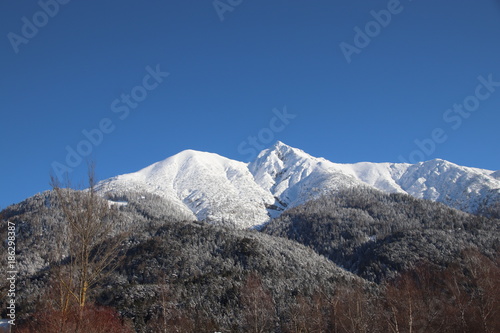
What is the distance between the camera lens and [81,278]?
15859mm

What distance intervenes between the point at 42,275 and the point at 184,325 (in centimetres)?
9121

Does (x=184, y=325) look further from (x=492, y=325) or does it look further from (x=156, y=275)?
(x=156, y=275)

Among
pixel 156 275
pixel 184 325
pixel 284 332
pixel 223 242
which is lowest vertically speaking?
pixel 284 332

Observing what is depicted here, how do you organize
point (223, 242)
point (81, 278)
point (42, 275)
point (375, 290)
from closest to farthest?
point (81, 278)
point (375, 290)
point (42, 275)
point (223, 242)

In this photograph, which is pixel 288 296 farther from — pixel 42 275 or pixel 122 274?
pixel 42 275

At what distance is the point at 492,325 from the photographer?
35562mm

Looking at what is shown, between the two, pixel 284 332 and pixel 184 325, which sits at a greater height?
pixel 184 325

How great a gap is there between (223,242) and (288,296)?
48031 millimetres

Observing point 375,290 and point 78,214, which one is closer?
point 78,214

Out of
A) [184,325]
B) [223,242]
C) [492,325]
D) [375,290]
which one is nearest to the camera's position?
[492,325]

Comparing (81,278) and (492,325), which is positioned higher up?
(81,278)

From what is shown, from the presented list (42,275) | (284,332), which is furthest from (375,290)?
(42,275)

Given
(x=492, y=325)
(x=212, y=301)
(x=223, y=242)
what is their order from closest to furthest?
(x=492, y=325) < (x=212, y=301) < (x=223, y=242)

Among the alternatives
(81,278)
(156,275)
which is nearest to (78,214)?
(81,278)
